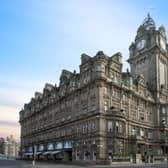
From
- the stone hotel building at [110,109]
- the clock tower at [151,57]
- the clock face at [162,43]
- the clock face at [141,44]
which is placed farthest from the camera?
the clock face at [141,44]

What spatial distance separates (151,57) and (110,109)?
31126mm

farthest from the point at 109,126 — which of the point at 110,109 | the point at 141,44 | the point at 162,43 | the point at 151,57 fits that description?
the point at 162,43

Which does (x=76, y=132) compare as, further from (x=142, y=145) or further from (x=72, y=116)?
(x=142, y=145)

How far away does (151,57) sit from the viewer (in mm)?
95000

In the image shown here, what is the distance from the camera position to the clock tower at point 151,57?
93.6m

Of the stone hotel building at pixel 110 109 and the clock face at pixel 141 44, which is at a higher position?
the clock face at pixel 141 44

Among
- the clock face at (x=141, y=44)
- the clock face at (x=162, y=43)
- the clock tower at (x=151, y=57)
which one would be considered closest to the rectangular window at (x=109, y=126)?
the clock tower at (x=151, y=57)

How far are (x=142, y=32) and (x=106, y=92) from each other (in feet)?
118

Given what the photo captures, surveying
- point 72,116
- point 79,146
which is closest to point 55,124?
point 72,116

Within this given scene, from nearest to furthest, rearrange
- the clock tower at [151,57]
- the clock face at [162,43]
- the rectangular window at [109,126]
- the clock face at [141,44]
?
1. the rectangular window at [109,126]
2. the clock tower at [151,57]
3. the clock face at [162,43]
4. the clock face at [141,44]

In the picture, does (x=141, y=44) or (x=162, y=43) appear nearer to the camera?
(x=162, y=43)

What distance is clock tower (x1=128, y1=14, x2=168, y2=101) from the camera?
9356 centimetres

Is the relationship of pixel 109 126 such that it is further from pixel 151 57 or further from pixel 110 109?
pixel 151 57

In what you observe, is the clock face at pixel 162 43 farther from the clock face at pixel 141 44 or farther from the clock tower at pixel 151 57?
the clock face at pixel 141 44
